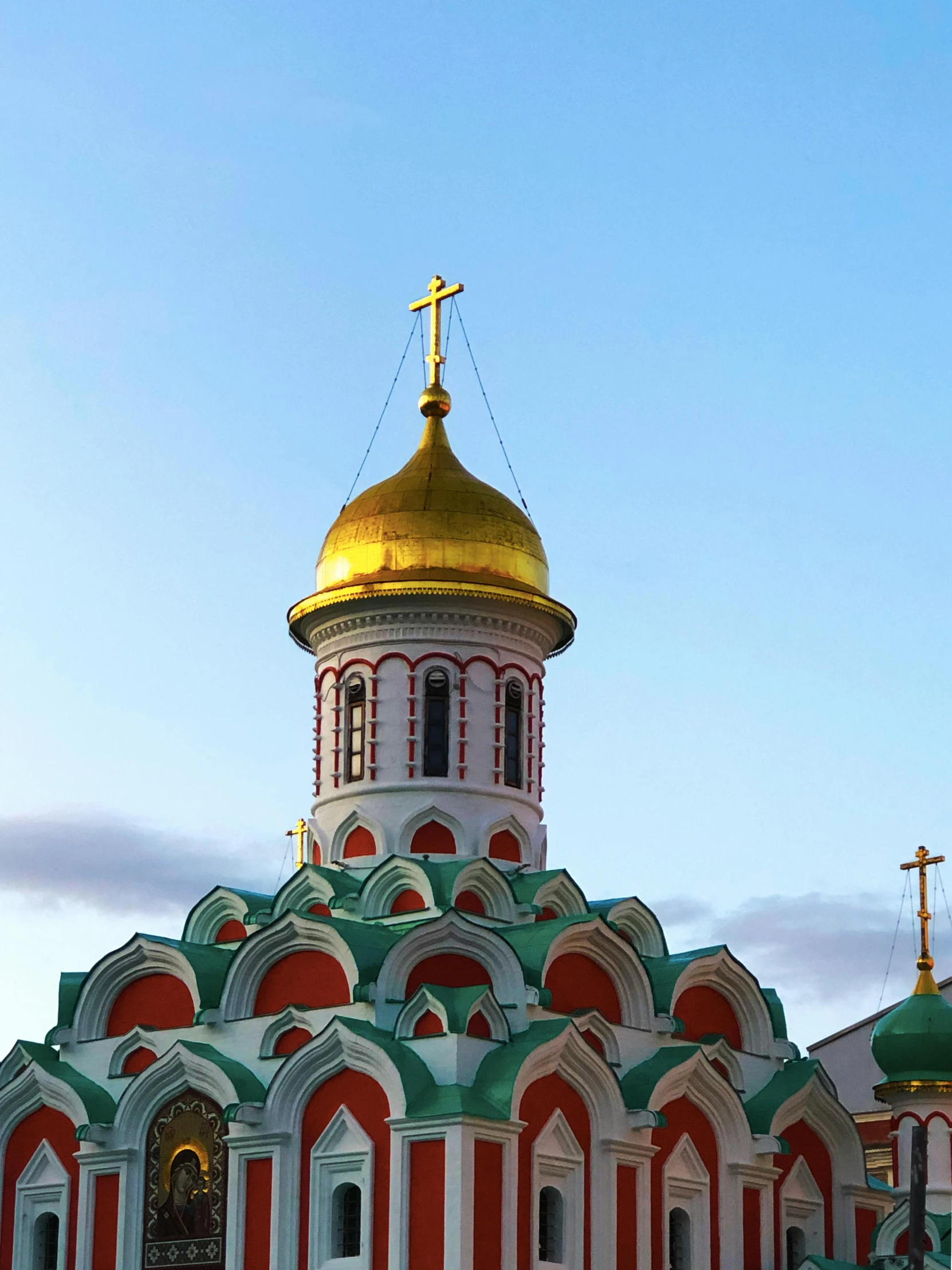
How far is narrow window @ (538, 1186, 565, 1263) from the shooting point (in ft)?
54.9

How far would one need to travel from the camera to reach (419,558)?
19750 mm

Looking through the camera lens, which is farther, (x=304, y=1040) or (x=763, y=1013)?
(x=763, y=1013)

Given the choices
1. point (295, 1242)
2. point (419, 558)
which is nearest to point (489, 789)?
point (419, 558)

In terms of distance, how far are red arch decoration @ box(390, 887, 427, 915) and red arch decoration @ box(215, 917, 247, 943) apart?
162 cm

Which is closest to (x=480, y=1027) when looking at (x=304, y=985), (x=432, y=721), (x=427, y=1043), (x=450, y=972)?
(x=427, y=1043)

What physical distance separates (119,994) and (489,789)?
12.9ft

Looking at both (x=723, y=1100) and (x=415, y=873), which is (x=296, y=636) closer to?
(x=415, y=873)

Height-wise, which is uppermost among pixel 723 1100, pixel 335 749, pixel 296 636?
pixel 296 636

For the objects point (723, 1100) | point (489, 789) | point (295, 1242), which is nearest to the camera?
point (295, 1242)

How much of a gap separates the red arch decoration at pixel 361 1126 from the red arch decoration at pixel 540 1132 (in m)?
1.07

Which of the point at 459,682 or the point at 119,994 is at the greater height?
the point at 459,682

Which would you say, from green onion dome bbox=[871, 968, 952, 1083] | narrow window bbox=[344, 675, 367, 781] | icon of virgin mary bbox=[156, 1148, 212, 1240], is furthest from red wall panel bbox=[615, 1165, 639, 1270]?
narrow window bbox=[344, 675, 367, 781]

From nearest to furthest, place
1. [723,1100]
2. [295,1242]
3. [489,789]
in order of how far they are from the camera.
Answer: [295,1242]
[723,1100]
[489,789]

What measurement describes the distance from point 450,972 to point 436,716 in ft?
10.1
